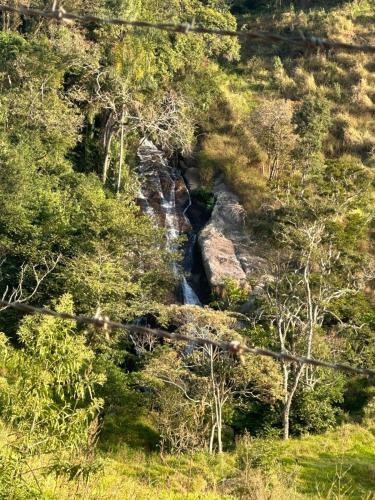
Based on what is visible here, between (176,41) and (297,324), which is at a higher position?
(176,41)

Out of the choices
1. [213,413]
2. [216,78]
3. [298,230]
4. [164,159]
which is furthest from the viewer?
[216,78]

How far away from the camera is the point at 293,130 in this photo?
2909cm

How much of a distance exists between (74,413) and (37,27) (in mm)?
28733

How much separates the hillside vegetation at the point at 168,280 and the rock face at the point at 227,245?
19.0 inches

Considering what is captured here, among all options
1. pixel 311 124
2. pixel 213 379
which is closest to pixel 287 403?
pixel 213 379

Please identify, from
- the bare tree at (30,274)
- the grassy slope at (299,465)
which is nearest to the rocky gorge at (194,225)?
the bare tree at (30,274)

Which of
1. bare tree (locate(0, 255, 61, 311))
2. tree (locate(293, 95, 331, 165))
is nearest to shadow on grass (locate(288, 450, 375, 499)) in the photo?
bare tree (locate(0, 255, 61, 311))

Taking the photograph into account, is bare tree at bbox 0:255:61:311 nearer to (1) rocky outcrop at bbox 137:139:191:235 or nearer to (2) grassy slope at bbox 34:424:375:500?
(2) grassy slope at bbox 34:424:375:500

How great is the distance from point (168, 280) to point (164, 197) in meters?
8.12

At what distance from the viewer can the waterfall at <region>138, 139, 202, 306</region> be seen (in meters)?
25.8

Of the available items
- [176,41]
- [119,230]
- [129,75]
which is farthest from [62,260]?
[176,41]

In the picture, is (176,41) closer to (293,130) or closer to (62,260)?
(293,130)

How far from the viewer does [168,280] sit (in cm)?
2158

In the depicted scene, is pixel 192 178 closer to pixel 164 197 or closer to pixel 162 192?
pixel 162 192
